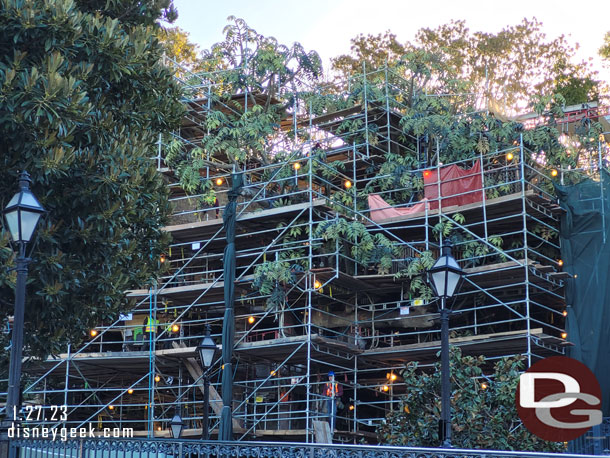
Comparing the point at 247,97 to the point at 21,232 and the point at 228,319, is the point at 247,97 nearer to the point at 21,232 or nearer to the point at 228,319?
the point at 228,319

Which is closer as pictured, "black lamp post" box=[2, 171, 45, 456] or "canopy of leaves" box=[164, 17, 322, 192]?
"black lamp post" box=[2, 171, 45, 456]

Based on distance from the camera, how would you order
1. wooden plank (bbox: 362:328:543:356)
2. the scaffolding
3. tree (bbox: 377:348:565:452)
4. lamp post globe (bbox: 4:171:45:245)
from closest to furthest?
lamp post globe (bbox: 4:171:45:245)
tree (bbox: 377:348:565:452)
wooden plank (bbox: 362:328:543:356)
the scaffolding

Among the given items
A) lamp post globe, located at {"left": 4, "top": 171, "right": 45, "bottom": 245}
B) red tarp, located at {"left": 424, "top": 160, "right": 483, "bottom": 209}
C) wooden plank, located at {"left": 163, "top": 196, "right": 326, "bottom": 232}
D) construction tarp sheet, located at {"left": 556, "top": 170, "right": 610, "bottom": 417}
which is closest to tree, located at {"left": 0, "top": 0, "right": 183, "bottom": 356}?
lamp post globe, located at {"left": 4, "top": 171, "right": 45, "bottom": 245}

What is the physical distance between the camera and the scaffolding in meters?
26.6

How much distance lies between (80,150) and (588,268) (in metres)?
17.0

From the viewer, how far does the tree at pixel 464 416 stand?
16328 millimetres

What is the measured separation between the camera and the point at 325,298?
28719 mm

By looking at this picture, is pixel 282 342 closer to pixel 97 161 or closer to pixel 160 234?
pixel 160 234

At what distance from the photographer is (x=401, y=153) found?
32.9 metres

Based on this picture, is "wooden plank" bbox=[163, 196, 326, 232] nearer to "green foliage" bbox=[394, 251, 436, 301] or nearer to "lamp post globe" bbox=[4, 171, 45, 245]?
"green foliage" bbox=[394, 251, 436, 301]

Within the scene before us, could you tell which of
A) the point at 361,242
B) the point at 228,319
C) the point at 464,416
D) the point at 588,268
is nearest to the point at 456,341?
the point at 361,242

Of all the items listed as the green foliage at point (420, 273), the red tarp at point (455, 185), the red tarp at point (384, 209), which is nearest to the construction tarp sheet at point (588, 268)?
the red tarp at point (455, 185)

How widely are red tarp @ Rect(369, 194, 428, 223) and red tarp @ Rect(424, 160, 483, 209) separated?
569 mm

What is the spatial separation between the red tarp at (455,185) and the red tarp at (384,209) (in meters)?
0.57
